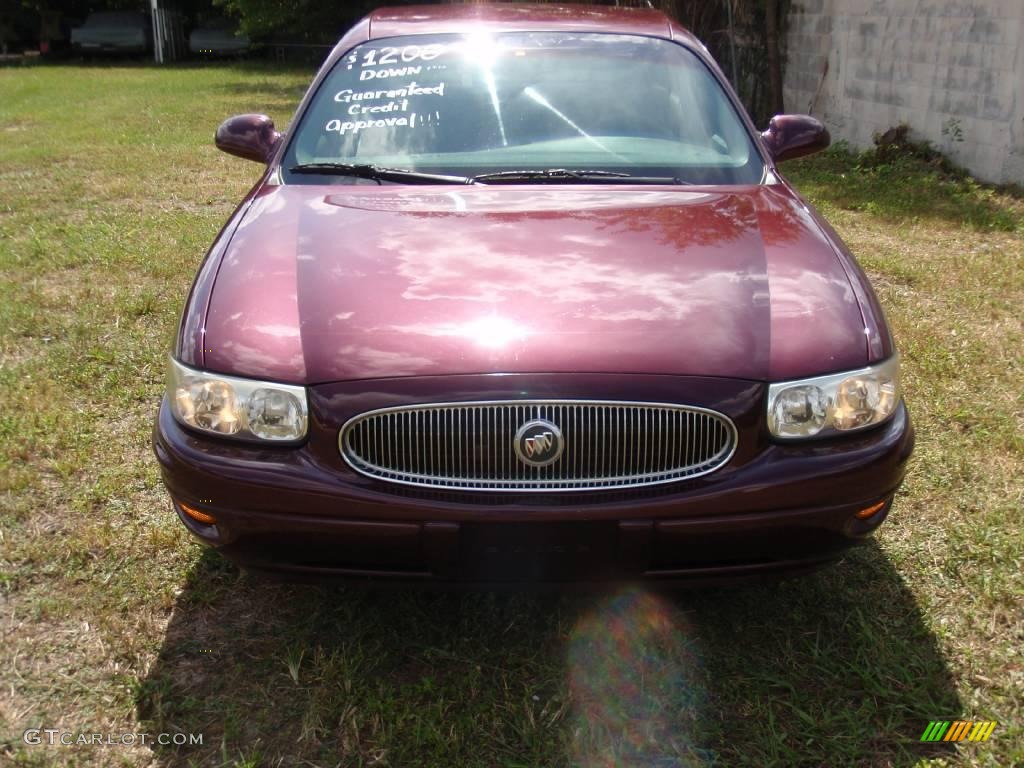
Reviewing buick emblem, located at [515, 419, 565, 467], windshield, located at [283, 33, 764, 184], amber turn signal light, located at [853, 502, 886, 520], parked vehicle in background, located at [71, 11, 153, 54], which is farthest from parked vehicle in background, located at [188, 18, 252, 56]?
amber turn signal light, located at [853, 502, 886, 520]

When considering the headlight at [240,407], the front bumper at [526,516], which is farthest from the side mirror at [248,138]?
the front bumper at [526,516]

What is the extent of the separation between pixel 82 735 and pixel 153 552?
778 mm

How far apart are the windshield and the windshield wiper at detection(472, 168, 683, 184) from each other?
0.9 inches

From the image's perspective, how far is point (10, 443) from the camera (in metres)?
3.57

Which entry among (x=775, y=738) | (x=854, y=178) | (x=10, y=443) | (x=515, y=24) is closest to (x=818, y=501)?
(x=775, y=738)

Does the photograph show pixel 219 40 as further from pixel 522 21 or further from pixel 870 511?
pixel 870 511

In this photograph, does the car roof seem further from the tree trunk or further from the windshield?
the tree trunk

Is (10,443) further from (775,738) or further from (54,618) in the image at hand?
(775,738)

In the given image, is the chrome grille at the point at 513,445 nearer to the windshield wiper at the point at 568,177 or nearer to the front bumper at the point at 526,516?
the front bumper at the point at 526,516

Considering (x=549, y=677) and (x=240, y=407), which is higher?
(x=240, y=407)

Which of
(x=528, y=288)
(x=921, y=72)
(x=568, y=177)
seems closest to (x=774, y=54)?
(x=921, y=72)

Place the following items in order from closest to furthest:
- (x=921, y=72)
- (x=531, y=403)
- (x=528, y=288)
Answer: (x=531, y=403)
(x=528, y=288)
(x=921, y=72)

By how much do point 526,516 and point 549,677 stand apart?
1.79 ft

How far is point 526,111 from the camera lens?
10.7ft
